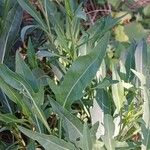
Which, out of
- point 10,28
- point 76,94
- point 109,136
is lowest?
point 109,136

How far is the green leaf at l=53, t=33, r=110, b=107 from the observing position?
1.09 meters

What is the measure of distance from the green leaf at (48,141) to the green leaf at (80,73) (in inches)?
4.6

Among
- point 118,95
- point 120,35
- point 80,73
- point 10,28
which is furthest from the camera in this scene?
point 120,35

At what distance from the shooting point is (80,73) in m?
1.12

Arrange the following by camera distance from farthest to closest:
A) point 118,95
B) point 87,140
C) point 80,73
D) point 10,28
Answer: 1. point 10,28
2. point 118,95
3. point 80,73
4. point 87,140

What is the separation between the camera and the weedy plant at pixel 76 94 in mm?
1097

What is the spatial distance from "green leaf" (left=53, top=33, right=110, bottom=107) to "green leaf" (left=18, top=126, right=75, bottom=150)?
0.38ft

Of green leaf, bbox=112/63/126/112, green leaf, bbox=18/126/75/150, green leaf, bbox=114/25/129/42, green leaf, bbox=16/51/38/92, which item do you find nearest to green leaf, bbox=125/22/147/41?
green leaf, bbox=114/25/129/42

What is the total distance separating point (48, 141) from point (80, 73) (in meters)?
0.19

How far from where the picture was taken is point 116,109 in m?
1.35

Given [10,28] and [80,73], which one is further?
[10,28]

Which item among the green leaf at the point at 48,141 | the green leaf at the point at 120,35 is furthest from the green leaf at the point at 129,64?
the green leaf at the point at 120,35

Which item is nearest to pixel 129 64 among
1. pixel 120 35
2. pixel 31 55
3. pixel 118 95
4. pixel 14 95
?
pixel 118 95

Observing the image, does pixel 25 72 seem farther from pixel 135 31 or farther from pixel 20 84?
pixel 135 31
